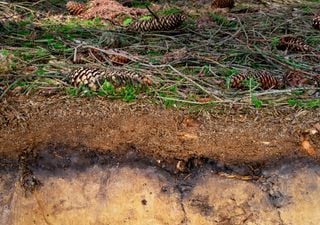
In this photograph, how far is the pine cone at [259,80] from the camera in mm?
2684

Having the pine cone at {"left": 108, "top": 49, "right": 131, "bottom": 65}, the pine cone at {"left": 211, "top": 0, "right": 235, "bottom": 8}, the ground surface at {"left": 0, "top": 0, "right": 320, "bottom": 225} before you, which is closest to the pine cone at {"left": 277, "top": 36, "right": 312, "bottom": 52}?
the ground surface at {"left": 0, "top": 0, "right": 320, "bottom": 225}

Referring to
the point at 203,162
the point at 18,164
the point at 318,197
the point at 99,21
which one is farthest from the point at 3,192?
the point at 99,21

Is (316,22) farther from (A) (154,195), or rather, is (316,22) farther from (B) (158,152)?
(A) (154,195)

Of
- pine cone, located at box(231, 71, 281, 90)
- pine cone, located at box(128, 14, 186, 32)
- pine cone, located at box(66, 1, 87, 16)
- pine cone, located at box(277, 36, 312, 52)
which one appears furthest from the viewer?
pine cone, located at box(66, 1, 87, 16)

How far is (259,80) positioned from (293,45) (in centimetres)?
71

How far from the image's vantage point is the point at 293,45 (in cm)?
328

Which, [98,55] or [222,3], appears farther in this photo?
[222,3]

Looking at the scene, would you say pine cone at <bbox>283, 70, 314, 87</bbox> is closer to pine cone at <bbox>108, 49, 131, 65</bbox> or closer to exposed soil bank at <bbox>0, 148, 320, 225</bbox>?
exposed soil bank at <bbox>0, 148, 320, 225</bbox>

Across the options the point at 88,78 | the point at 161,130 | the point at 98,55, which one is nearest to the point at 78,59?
the point at 98,55

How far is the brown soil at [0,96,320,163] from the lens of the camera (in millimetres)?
2246

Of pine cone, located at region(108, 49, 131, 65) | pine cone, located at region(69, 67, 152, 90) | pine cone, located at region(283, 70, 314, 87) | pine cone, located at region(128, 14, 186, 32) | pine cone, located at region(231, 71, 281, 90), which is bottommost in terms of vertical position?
pine cone, located at region(128, 14, 186, 32)

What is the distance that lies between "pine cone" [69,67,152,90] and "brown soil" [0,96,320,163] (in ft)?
0.55

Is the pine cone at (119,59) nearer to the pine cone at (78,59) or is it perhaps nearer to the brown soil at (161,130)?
the pine cone at (78,59)

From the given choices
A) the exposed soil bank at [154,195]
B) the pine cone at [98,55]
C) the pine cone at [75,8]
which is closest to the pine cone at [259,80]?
the exposed soil bank at [154,195]
